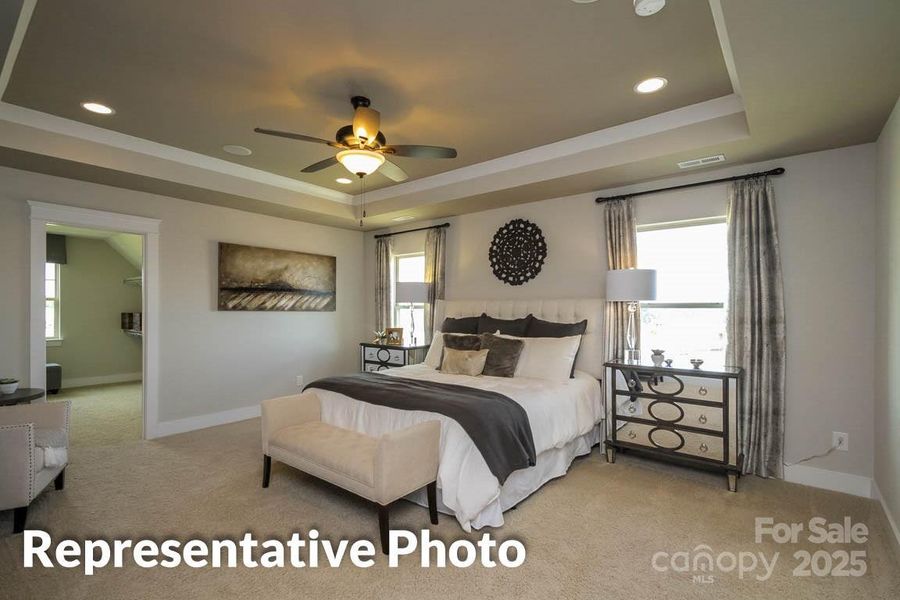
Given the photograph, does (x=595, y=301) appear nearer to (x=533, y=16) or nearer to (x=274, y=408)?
(x=533, y=16)

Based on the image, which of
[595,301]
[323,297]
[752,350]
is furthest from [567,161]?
[323,297]

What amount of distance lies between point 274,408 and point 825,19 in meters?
3.74

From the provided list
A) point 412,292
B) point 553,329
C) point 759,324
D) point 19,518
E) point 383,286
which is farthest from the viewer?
point 383,286

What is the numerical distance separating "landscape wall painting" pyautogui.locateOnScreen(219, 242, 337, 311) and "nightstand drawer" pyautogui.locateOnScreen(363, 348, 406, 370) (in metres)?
0.90

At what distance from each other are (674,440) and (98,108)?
515 cm

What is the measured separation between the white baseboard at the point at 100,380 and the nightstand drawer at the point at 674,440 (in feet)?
25.1

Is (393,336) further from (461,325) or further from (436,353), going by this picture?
(436,353)

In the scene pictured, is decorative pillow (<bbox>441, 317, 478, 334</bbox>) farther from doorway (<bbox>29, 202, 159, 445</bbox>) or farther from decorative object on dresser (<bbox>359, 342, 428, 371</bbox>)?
doorway (<bbox>29, 202, 159, 445</bbox>)

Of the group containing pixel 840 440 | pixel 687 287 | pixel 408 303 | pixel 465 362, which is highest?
pixel 687 287

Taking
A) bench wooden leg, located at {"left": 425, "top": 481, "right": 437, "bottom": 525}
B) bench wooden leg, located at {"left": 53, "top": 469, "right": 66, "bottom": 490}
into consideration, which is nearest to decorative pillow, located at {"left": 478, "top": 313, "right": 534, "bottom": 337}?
bench wooden leg, located at {"left": 425, "top": 481, "right": 437, "bottom": 525}

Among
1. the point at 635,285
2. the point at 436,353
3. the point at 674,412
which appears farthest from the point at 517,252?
the point at 674,412

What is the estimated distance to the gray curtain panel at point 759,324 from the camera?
338 centimetres

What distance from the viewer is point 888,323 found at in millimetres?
2662

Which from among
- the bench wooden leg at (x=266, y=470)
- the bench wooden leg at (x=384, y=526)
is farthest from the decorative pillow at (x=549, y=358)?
the bench wooden leg at (x=266, y=470)
